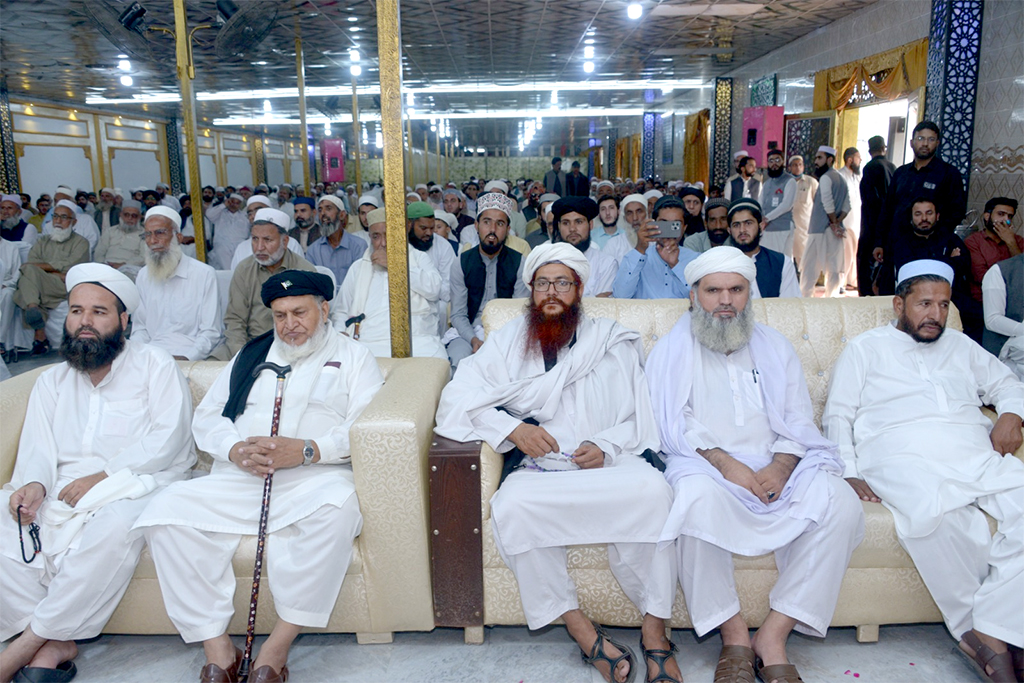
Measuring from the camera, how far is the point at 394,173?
2.84m

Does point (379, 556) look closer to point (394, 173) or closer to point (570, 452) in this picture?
point (570, 452)

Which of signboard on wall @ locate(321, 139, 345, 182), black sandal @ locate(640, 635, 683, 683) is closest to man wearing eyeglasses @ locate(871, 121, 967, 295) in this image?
black sandal @ locate(640, 635, 683, 683)

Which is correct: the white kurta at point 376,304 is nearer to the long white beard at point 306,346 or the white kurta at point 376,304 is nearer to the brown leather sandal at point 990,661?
the long white beard at point 306,346

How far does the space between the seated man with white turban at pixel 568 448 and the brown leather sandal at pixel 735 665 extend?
0.13 metres

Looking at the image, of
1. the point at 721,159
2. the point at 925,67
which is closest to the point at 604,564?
the point at 925,67

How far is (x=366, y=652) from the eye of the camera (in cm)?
233

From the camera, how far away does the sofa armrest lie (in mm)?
2219

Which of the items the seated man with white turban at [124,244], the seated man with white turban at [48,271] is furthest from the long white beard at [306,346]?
the seated man with white turban at [124,244]

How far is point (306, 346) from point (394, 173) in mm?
763

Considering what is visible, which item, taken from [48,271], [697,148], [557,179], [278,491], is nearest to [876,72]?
[557,179]

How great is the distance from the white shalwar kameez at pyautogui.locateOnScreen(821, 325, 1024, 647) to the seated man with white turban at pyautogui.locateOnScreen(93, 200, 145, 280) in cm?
649

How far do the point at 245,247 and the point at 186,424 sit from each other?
2500 mm

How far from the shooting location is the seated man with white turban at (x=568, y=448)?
7.22ft

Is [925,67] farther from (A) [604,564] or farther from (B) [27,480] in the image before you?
(B) [27,480]
